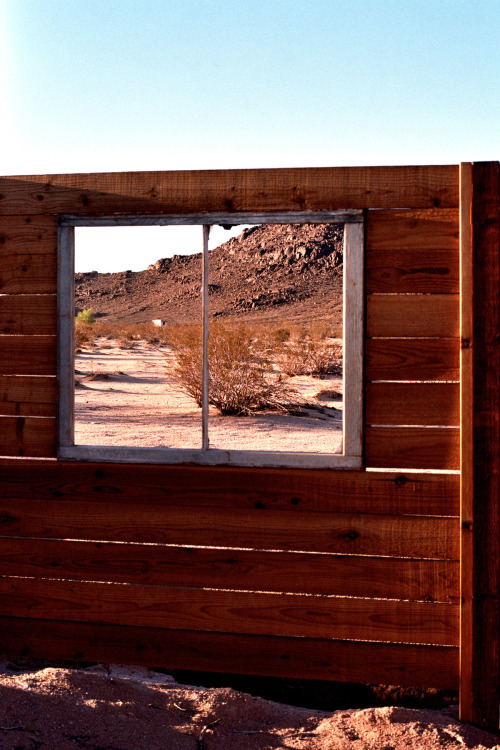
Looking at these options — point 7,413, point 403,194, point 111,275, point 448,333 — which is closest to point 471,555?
point 448,333

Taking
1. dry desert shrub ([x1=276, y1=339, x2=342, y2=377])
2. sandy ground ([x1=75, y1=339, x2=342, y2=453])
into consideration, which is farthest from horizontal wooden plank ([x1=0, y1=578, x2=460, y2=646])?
dry desert shrub ([x1=276, y1=339, x2=342, y2=377])

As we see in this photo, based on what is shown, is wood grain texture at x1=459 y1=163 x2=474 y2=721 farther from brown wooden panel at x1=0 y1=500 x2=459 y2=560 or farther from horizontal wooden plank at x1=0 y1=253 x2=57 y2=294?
horizontal wooden plank at x1=0 y1=253 x2=57 y2=294

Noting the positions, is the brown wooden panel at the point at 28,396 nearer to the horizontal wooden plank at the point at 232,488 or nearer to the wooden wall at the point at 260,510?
the wooden wall at the point at 260,510

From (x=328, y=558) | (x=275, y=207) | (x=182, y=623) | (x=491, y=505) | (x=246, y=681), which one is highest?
(x=275, y=207)

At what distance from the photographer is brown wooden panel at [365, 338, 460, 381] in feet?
10.3

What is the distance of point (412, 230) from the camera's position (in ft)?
10.3

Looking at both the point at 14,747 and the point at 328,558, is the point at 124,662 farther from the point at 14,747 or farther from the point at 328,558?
the point at 328,558

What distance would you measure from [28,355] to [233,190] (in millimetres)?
1168

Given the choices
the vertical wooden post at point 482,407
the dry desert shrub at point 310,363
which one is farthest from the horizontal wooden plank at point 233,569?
the dry desert shrub at point 310,363

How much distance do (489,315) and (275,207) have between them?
3.22 ft

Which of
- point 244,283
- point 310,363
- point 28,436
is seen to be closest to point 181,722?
point 28,436

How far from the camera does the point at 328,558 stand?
3.23 m

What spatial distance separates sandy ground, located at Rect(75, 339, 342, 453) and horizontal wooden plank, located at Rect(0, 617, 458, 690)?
5.38 meters

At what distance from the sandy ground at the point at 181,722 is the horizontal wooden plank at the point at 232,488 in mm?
768
